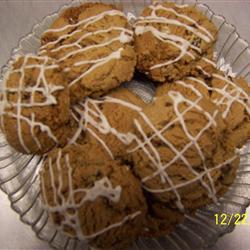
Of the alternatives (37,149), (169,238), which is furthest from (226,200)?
(37,149)

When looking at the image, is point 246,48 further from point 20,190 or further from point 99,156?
point 20,190

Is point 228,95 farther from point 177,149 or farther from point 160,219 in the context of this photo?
point 160,219

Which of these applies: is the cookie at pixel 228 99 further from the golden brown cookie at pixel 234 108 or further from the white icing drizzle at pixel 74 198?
the white icing drizzle at pixel 74 198

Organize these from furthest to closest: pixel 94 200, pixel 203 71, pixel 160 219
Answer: pixel 203 71, pixel 160 219, pixel 94 200
